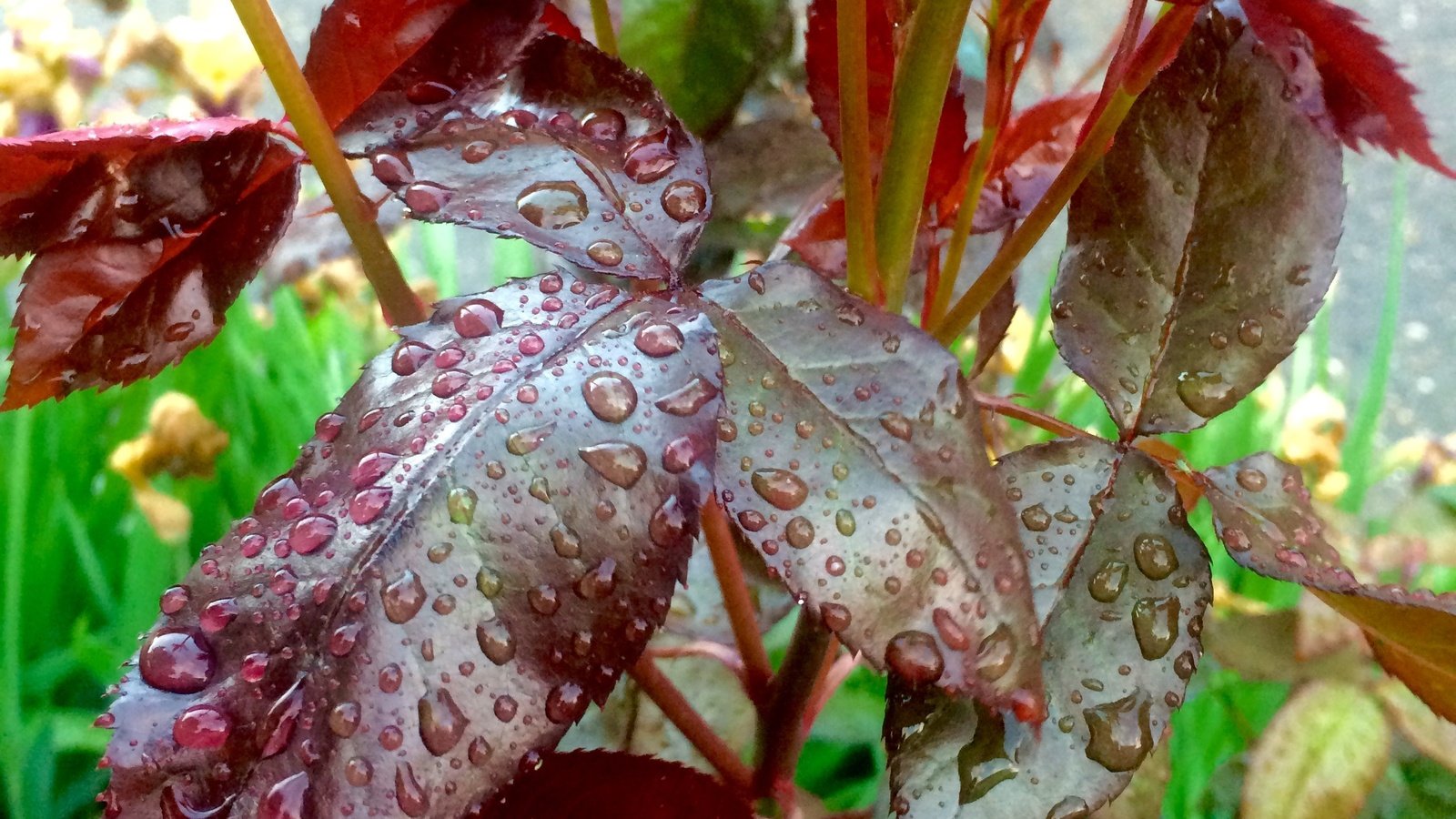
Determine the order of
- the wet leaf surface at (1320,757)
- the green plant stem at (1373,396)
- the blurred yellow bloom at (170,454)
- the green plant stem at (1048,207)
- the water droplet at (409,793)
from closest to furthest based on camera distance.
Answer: the water droplet at (409,793) → the green plant stem at (1048,207) → the wet leaf surface at (1320,757) → the blurred yellow bloom at (170,454) → the green plant stem at (1373,396)

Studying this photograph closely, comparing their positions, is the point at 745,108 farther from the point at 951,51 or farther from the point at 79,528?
the point at 79,528

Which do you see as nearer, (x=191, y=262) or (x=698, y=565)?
(x=191, y=262)

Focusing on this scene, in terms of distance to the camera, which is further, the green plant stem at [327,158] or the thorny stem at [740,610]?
the thorny stem at [740,610]

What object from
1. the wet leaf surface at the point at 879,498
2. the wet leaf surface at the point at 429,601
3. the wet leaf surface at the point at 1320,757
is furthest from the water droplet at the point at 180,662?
the wet leaf surface at the point at 1320,757

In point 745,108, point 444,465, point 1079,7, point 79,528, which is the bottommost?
point 79,528

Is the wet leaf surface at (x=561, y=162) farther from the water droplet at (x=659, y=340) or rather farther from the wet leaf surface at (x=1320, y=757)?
the wet leaf surface at (x=1320, y=757)

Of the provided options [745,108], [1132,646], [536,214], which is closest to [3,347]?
[745,108]
